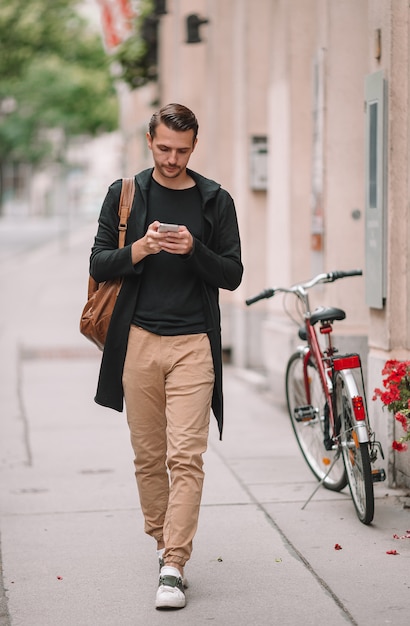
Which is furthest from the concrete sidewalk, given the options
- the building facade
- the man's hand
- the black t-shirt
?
the man's hand

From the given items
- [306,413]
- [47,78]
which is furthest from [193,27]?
[47,78]

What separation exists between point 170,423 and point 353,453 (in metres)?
1.57

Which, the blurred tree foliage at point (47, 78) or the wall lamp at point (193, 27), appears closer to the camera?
the wall lamp at point (193, 27)

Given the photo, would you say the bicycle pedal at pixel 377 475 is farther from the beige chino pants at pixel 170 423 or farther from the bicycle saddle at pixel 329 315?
the beige chino pants at pixel 170 423

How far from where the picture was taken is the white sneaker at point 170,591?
182 inches

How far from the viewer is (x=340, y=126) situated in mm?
8617

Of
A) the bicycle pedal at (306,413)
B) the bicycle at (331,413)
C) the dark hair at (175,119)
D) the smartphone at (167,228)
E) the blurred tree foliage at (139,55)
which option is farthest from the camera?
the blurred tree foliage at (139,55)

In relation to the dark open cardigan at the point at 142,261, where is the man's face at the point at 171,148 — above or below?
above

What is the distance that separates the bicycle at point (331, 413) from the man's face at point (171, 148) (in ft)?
5.60

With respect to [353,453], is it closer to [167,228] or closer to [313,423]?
[313,423]

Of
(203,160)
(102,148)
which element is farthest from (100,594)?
(102,148)

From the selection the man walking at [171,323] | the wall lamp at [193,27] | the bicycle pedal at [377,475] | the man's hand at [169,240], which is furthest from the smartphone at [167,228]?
the wall lamp at [193,27]

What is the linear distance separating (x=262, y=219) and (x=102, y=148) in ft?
367

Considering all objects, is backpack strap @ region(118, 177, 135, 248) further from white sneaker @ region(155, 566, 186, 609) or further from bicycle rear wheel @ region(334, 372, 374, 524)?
bicycle rear wheel @ region(334, 372, 374, 524)
